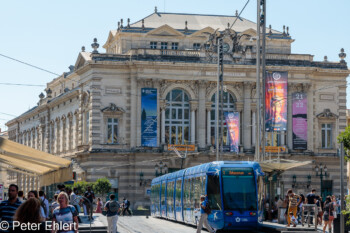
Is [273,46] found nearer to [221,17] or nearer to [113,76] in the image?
[221,17]

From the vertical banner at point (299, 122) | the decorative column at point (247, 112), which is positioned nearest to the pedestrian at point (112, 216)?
the decorative column at point (247, 112)

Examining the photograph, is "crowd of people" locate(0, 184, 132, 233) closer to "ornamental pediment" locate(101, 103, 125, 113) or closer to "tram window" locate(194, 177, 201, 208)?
"tram window" locate(194, 177, 201, 208)

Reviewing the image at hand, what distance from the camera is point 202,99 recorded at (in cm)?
7181

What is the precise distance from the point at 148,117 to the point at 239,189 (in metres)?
35.6

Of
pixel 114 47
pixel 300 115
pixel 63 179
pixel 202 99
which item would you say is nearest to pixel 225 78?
pixel 202 99

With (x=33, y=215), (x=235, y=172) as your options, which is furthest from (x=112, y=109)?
(x=33, y=215)

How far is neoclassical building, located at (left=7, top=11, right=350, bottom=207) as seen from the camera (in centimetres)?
7025

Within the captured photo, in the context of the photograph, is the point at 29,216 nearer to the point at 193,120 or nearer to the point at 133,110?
the point at 133,110

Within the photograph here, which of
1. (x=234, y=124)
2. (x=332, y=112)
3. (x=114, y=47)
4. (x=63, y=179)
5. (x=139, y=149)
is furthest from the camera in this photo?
(x=114, y=47)

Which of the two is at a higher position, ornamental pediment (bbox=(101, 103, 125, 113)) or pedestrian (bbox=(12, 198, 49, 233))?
ornamental pediment (bbox=(101, 103, 125, 113))

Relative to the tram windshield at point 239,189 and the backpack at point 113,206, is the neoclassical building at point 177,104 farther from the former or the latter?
the backpack at point 113,206

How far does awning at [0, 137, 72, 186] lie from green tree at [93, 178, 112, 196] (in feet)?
106

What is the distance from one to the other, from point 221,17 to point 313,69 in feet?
48.3
